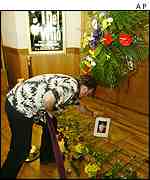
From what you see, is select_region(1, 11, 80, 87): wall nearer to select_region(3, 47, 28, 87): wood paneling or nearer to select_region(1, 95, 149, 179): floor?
select_region(3, 47, 28, 87): wood paneling

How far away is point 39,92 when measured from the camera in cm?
64

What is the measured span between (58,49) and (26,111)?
23 centimetres

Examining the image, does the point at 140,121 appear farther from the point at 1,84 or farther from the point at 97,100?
the point at 1,84

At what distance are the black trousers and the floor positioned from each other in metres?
0.02

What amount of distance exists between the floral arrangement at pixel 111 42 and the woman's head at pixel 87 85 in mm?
20

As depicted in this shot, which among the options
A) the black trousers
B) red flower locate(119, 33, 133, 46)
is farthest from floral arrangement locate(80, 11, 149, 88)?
the black trousers

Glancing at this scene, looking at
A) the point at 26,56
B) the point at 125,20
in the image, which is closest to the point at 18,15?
the point at 26,56

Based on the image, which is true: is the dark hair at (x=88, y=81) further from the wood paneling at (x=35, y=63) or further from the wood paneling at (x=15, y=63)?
the wood paneling at (x=15, y=63)

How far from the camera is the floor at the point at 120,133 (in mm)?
690

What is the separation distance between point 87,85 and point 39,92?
177 millimetres

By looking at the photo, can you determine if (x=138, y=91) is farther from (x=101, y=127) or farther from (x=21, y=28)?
(x=21, y=28)

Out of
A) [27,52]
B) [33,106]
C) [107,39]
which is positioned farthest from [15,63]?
[107,39]

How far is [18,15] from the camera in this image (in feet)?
2.24

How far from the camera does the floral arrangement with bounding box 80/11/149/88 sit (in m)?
0.74
